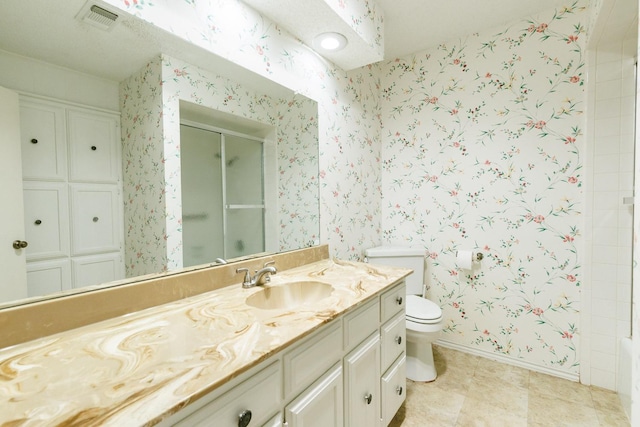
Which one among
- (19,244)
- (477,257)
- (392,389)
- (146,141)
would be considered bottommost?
(392,389)

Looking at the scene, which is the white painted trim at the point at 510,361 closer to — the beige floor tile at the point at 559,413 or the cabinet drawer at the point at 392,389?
the beige floor tile at the point at 559,413

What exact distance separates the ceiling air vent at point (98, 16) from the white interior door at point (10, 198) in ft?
1.14

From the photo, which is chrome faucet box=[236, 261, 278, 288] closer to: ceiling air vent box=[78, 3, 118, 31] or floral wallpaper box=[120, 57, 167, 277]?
floral wallpaper box=[120, 57, 167, 277]

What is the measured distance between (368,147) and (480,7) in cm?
114

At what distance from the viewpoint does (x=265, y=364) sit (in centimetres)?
75

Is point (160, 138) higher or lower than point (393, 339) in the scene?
higher

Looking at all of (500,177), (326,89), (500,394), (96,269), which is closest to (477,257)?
(500,177)

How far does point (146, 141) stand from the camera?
1.03 m

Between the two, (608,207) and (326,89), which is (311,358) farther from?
A: (608,207)

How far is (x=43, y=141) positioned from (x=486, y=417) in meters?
2.28

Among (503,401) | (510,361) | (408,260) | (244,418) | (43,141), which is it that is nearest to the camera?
(244,418)

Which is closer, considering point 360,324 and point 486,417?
point 360,324

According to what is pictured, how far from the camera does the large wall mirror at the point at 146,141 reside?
798 mm

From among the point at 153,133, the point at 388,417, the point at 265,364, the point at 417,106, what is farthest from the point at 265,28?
the point at 388,417
